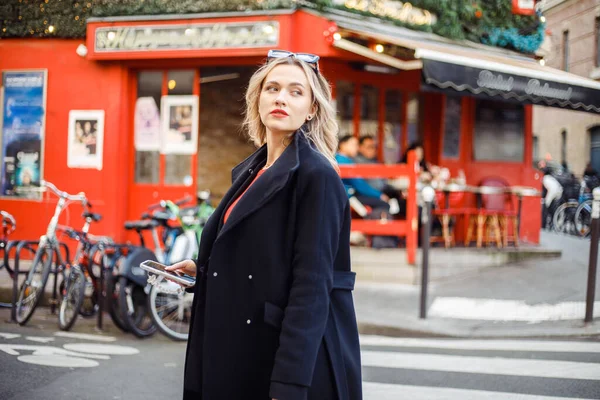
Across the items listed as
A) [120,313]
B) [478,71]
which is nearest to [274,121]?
[120,313]

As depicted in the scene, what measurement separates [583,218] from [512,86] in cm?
626

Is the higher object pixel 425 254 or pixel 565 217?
pixel 565 217

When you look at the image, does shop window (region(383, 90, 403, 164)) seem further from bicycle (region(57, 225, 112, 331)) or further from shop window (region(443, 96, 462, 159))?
bicycle (region(57, 225, 112, 331))

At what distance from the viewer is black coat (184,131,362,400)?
2.33 metres

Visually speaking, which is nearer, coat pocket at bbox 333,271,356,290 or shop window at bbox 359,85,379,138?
coat pocket at bbox 333,271,356,290

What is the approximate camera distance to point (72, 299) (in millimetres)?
7543

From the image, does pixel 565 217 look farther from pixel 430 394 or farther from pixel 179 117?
pixel 430 394

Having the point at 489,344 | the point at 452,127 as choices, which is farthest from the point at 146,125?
the point at 489,344

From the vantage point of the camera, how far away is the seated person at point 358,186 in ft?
34.3

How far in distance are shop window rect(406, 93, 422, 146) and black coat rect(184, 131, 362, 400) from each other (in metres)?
10.4

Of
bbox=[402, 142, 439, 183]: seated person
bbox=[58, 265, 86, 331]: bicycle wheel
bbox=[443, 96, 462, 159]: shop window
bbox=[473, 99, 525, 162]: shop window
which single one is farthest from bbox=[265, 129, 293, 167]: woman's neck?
bbox=[473, 99, 525, 162]: shop window

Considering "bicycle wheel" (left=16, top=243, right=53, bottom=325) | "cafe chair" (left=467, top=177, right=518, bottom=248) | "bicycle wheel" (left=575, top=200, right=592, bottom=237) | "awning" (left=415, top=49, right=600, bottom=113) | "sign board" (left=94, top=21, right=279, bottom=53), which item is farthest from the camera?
"bicycle wheel" (left=575, top=200, right=592, bottom=237)

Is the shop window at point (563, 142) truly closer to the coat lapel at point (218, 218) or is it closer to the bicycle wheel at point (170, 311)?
the bicycle wheel at point (170, 311)

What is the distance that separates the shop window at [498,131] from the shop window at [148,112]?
17.4 feet
